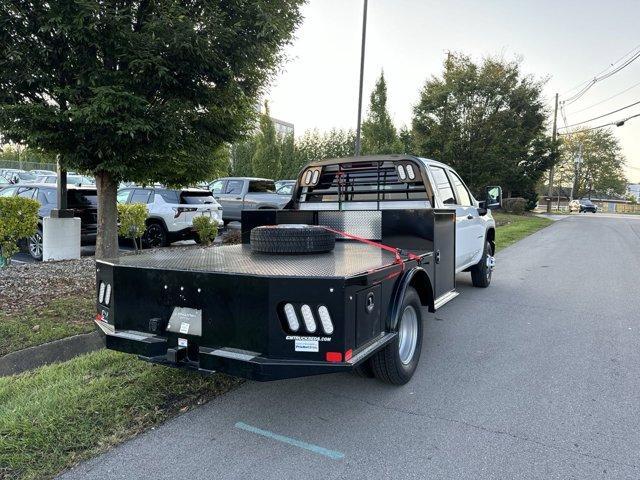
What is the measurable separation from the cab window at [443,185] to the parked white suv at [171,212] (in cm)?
717

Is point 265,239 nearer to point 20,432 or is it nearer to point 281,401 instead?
point 281,401

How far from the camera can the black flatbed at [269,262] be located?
3139 millimetres

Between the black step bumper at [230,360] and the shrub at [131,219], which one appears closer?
the black step bumper at [230,360]

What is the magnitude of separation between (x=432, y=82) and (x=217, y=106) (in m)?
22.4

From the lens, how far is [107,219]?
7332 mm

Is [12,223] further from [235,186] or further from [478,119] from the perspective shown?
[478,119]

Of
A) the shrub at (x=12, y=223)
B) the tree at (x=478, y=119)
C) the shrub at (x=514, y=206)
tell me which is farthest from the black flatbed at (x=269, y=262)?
the shrub at (x=514, y=206)

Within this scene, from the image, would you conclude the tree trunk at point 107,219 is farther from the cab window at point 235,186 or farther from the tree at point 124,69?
the cab window at point 235,186

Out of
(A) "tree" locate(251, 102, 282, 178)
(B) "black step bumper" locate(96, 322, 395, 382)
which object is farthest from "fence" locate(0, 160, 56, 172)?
(B) "black step bumper" locate(96, 322, 395, 382)

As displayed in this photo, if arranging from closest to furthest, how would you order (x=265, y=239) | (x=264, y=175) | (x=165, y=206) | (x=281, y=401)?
(x=281, y=401)
(x=265, y=239)
(x=165, y=206)
(x=264, y=175)

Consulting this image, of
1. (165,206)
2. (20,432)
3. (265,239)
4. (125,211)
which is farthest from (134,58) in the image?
(165,206)

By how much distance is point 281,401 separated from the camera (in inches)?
148

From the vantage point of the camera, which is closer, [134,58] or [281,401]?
[281,401]

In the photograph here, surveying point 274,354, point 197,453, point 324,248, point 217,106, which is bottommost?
point 197,453
